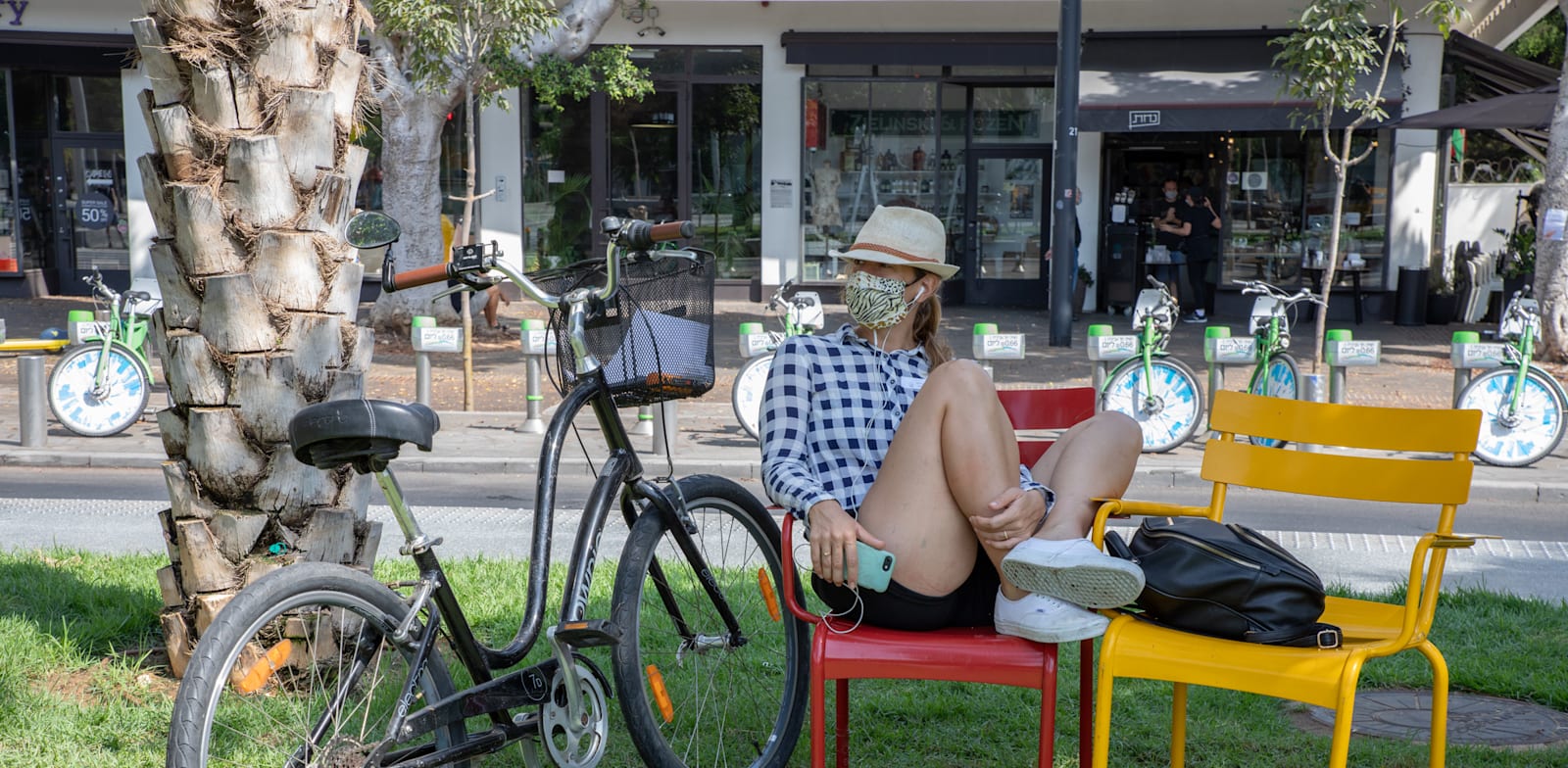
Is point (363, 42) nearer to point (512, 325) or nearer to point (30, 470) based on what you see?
point (512, 325)

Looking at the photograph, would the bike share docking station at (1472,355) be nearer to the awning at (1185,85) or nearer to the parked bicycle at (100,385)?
the awning at (1185,85)

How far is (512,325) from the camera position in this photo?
57.0 ft

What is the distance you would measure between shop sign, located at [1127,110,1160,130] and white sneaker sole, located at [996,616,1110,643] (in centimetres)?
1553

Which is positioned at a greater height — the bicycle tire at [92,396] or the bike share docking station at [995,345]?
Result: the bike share docking station at [995,345]

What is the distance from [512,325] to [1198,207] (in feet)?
30.8

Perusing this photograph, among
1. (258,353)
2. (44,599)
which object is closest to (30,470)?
(44,599)

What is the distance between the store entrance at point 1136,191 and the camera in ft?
63.9

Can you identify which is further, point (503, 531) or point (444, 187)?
point (444, 187)

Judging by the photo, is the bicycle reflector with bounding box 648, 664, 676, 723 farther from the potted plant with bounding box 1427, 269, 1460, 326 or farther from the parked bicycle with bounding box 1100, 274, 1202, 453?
the potted plant with bounding box 1427, 269, 1460, 326

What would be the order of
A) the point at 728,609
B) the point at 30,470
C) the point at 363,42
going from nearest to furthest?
the point at 728,609
the point at 30,470
the point at 363,42

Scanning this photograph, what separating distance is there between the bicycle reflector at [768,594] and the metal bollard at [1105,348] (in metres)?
6.98

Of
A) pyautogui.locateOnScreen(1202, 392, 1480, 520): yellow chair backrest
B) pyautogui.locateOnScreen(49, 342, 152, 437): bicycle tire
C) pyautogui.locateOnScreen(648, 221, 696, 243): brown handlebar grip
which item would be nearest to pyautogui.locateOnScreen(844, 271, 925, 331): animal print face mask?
pyautogui.locateOnScreen(648, 221, 696, 243): brown handlebar grip

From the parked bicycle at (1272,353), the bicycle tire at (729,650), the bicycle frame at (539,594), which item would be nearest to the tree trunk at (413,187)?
the parked bicycle at (1272,353)

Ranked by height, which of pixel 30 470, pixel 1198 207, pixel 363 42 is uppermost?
pixel 363 42
